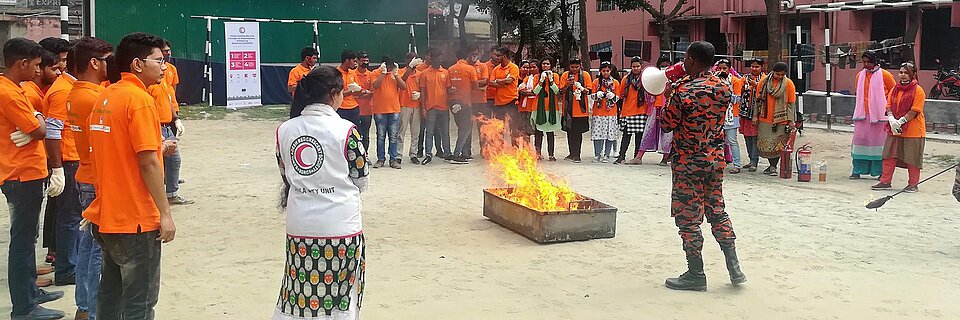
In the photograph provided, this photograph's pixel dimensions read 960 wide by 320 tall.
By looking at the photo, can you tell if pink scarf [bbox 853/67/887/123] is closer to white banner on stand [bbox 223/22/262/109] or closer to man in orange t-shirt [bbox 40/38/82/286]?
man in orange t-shirt [bbox 40/38/82/286]

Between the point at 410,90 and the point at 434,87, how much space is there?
368 millimetres

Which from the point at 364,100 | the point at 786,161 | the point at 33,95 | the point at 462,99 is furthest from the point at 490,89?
the point at 33,95

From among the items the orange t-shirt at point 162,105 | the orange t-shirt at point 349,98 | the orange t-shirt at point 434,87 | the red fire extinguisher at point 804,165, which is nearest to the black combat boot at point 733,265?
the orange t-shirt at point 162,105

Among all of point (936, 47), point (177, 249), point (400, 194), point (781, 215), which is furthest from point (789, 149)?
point (936, 47)

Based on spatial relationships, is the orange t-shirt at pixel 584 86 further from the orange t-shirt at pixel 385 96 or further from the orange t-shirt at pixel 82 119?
the orange t-shirt at pixel 82 119

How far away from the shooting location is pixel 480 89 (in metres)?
13.0

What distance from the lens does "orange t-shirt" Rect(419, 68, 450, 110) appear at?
1272 cm

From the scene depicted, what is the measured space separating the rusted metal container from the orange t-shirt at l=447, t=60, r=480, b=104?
5280 millimetres

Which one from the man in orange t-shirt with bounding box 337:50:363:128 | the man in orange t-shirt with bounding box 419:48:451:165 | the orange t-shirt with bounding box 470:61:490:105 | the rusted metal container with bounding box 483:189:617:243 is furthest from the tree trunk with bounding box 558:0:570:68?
the rusted metal container with bounding box 483:189:617:243

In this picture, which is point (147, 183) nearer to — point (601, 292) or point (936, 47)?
point (601, 292)

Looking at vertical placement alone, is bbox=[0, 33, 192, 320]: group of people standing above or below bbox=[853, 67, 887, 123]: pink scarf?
below

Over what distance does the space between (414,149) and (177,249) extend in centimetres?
620

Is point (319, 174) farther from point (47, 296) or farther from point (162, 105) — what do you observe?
point (162, 105)

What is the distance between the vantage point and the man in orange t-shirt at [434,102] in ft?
41.8
